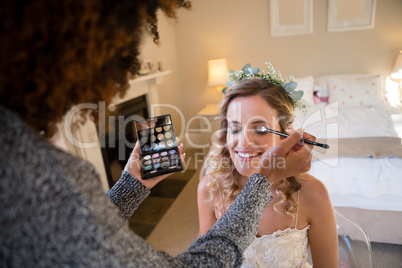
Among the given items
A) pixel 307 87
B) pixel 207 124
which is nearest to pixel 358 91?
pixel 307 87

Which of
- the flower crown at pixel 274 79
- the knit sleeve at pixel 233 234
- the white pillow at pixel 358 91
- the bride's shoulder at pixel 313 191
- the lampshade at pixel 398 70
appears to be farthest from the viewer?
the white pillow at pixel 358 91

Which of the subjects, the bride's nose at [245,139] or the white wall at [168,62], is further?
the white wall at [168,62]

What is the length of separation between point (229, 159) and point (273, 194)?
0.28 m

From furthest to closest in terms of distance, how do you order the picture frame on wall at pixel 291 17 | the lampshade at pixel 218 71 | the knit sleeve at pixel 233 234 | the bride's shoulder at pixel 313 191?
the lampshade at pixel 218 71, the picture frame on wall at pixel 291 17, the bride's shoulder at pixel 313 191, the knit sleeve at pixel 233 234

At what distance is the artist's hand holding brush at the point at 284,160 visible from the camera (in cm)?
65

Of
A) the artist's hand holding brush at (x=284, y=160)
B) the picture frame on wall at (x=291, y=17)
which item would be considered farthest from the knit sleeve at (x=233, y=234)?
the picture frame on wall at (x=291, y=17)

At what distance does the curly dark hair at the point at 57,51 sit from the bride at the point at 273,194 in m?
0.69

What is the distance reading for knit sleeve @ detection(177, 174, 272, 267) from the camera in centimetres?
49

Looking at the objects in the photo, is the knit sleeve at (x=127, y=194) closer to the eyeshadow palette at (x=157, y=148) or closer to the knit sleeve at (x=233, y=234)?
the eyeshadow palette at (x=157, y=148)

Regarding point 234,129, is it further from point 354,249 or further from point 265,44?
point 265,44

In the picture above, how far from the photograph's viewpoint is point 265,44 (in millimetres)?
3191

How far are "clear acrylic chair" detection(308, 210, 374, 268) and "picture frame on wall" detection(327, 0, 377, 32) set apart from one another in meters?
2.58

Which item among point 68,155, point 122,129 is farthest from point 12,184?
point 122,129

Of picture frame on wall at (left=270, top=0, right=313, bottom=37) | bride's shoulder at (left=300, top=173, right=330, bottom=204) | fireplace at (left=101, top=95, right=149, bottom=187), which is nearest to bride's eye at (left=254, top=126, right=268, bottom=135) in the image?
bride's shoulder at (left=300, top=173, right=330, bottom=204)
